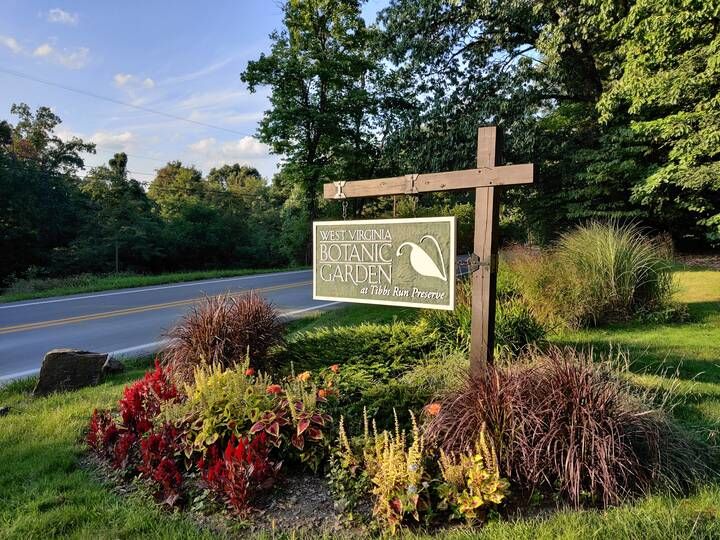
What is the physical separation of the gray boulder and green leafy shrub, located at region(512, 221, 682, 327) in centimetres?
599

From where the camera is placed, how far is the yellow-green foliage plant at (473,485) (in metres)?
2.49

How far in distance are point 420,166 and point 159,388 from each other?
614 inches

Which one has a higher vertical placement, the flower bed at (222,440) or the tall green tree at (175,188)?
the tall green tree at (175,188)

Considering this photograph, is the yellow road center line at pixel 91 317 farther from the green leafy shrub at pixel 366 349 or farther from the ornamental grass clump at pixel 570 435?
the ornamental grass clump at pixel 570 435

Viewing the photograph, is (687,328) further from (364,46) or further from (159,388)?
(364,46)

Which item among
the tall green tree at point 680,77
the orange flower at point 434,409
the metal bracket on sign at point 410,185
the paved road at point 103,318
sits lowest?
the paved road at point 103,318

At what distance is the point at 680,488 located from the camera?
2.68m

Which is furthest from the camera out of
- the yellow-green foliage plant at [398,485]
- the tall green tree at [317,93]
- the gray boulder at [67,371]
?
the tall green tree at [317,93]

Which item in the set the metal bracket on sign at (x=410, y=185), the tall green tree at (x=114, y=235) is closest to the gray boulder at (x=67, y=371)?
the metal bracket on sign at (x=410, y=185)

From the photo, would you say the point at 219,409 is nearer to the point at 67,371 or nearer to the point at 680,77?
the point at 67,371

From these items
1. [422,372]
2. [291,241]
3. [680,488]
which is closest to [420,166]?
[291,241]

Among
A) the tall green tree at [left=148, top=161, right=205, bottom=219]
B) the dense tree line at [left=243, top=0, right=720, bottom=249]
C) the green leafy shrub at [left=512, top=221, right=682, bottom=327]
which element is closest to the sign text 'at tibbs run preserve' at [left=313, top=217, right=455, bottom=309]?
the green leafy shrub at [left=512, top=221, right=682, bottom=327]

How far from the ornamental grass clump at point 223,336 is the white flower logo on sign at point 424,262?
1737 millimetres

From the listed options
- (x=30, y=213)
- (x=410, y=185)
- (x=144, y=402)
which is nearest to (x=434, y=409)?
(x=410, y=185)
